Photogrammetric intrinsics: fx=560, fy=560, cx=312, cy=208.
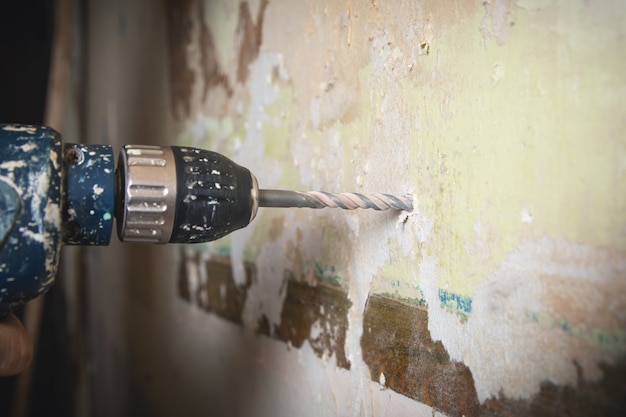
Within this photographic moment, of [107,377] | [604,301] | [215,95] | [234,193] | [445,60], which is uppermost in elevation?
[215,95]

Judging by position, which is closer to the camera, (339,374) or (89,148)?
(89,148)

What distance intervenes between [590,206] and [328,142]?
408mm

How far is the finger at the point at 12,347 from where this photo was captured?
63 centimetres

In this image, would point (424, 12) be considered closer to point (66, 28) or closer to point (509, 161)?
point (509, 161)

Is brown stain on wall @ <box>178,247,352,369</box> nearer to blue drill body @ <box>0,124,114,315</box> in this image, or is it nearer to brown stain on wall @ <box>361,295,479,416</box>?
brown stain on wall @ <box>361,295,479,416</box>

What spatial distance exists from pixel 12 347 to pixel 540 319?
0.56 metres

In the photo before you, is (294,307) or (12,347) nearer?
(12,347)

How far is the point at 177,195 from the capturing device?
0.56m

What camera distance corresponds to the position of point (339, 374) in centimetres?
78

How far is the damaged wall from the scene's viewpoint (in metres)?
0.45

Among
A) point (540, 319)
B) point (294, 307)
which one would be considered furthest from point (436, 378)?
point (294, 307)

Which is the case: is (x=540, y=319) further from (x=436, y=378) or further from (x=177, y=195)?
(x=177, y=195)

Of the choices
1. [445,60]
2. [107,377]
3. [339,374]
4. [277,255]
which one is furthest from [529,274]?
[107,377]

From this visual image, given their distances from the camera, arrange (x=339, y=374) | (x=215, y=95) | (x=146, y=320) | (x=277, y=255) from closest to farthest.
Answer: (x=339, y=374)
(x=277, y=255)
(x=215, y=95)
(x=146, y=320)
